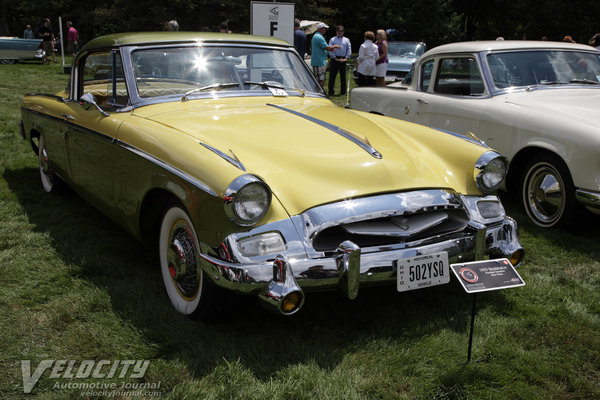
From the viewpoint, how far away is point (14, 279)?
Result: 11.4 feet

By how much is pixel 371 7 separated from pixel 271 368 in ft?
131

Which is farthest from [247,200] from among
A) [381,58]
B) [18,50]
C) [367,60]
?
[18,50]

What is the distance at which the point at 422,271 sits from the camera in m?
2.73

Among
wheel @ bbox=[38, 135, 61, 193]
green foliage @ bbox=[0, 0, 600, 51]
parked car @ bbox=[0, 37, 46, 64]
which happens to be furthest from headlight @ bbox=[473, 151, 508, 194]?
green foliage @ bbox=[0, 0, 600, 51]

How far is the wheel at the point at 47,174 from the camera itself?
197 inches

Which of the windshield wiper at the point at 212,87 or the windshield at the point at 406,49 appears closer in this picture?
the windshield wiper at the point at 212,87

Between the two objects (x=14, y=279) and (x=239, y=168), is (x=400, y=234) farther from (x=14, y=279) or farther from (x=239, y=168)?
(x=14, y=279)

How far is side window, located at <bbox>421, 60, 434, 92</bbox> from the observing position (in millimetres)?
6107

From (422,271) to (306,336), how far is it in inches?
26.7

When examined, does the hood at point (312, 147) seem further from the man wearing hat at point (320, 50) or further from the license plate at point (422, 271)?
the man wearing hat at point (320, 50)

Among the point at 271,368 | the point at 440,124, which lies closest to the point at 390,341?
the point at 271,368

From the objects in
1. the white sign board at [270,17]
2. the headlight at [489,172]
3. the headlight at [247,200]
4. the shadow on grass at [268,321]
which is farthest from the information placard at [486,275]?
the white sign board at [270,17]

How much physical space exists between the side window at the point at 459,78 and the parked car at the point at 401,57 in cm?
828

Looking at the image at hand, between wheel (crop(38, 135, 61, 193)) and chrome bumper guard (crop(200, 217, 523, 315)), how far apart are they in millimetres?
3025
